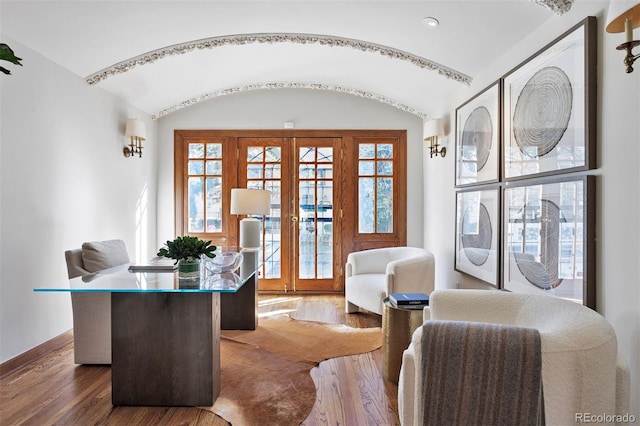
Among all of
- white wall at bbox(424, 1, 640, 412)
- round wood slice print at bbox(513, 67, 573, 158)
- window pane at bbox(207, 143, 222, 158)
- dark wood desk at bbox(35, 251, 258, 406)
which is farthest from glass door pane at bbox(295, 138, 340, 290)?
white wall at bbox(424, 1, 640, 412)

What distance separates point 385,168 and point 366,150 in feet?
1.13

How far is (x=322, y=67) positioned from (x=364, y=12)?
4.57ft

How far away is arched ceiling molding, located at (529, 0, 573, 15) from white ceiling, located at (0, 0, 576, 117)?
5.9 inches

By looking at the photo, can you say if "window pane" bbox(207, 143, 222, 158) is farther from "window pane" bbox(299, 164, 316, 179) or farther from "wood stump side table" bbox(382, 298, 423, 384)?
"wood stump side table" bbox(382, 298, 423, 384)

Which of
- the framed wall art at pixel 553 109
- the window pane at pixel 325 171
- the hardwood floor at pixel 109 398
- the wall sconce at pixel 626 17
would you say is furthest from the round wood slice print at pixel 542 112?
the window pane at pixel 325 171

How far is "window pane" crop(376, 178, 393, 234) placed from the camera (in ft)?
17.1

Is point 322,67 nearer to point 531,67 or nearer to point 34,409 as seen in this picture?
point 531,67

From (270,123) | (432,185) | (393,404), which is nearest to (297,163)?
(270,123)

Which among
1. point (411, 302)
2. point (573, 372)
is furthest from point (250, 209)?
point (573, 372)

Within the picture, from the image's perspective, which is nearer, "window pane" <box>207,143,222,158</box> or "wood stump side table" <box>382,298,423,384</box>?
"wood stump side table" <box>382,298,423,384</box>

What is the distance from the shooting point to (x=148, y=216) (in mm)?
5039

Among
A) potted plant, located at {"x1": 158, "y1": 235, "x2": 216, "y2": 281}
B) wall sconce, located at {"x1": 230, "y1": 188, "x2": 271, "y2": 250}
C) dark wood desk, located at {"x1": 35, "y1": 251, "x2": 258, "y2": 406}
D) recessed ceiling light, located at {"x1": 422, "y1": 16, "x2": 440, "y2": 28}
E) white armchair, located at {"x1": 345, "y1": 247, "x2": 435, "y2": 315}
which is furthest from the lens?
wall sconce, located at {"x1": 230, "y1": 188, "x2": 271, "y2": 250}

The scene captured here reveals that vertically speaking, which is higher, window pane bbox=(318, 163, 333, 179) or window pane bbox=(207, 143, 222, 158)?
window pane bbox=(207, 143, 222, 158)

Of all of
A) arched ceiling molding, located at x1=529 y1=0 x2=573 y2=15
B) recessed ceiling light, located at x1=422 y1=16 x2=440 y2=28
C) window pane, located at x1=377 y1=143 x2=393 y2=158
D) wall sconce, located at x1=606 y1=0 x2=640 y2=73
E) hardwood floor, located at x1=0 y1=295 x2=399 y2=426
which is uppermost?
recessed ceiling light, located at x1=422 y1=16 x2=440 y2=28
